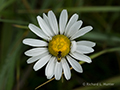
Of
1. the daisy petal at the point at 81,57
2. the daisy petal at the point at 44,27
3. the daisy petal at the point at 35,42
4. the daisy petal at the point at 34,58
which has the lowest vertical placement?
the daisy petal at the point at 81,57

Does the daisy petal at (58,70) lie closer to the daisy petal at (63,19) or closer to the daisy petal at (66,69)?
the daisy petal at (66,69)

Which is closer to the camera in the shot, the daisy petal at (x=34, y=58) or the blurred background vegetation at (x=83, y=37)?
the daisy petal at (x=34, y=58)

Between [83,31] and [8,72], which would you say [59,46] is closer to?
[83,31]

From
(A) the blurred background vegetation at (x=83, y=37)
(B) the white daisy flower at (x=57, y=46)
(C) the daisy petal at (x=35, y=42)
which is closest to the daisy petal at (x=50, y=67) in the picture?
(B) the white daisy flower at (x=57, y=46)

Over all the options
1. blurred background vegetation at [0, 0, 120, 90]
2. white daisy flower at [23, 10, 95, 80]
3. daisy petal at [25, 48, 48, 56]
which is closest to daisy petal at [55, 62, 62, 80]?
white daisy flower at [23, 10, 95, 80]

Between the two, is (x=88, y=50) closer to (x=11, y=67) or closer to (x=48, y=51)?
(x=48, y=51)

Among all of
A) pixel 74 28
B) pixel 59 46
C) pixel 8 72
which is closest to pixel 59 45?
pixel 59 46
